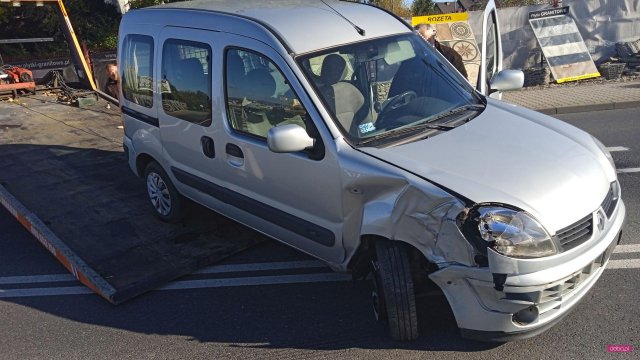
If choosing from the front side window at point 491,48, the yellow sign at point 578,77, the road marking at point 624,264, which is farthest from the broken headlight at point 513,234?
the yellow sign at point 578,77

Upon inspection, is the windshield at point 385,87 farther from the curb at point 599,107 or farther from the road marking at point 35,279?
the curb at point 599,107

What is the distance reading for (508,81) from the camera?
15.5 ft

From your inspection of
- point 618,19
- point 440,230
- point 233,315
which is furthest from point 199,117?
point 618,19

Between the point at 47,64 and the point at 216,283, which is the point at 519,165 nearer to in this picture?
the point at 216,283

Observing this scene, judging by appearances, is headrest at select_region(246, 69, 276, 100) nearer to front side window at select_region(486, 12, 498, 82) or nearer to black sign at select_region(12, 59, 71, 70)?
front side window at select_region(486, 12, 498, 82)

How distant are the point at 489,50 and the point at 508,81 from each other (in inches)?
54.0

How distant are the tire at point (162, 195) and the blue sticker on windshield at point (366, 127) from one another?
2342 millimetres

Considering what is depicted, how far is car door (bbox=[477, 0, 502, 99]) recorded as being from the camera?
208 inches

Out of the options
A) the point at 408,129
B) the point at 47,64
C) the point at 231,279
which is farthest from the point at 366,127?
A: the point at 47,64

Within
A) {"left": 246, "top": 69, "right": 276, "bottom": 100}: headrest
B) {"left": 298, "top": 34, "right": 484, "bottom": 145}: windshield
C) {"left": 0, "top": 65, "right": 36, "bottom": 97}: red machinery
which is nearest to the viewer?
{"left": 298, "top": 34, "right": 484, "bottom": 145}: windshield

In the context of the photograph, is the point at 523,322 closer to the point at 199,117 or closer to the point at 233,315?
the point at 233,315

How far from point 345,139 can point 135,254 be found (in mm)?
2376

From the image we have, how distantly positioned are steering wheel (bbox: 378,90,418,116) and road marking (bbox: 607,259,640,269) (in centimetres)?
191

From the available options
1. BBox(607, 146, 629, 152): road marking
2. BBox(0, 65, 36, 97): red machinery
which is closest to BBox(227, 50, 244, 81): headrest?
BBox(607, 146, 629, 152): road marking
